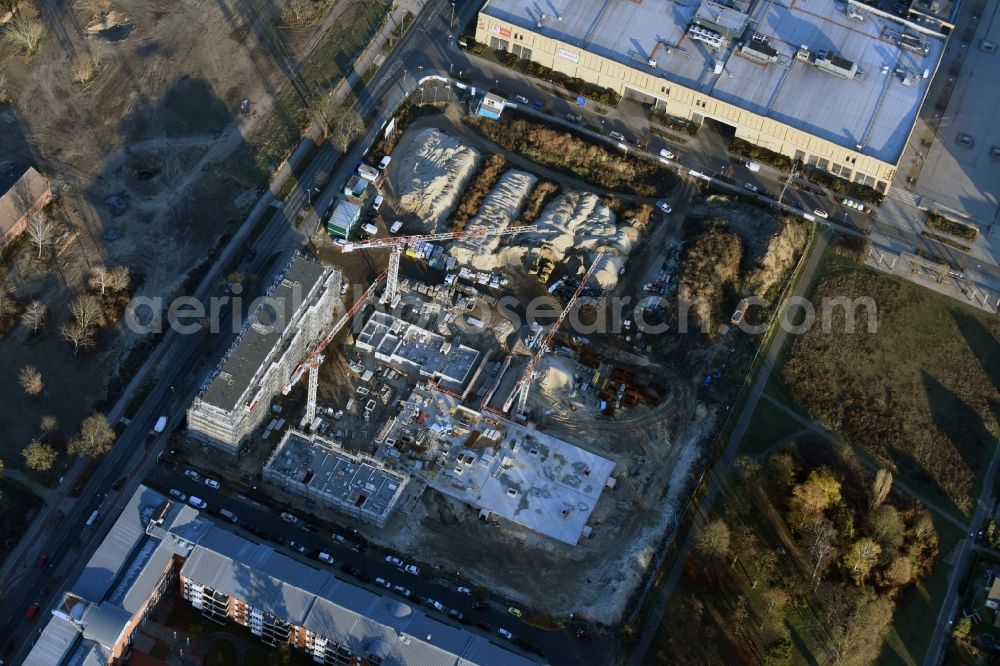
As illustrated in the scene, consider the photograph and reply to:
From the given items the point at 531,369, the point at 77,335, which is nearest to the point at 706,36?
the point at 531,369

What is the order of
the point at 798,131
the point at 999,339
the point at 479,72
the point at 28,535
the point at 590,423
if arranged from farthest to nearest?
1. the point at 479,72
2. the point at 798,131
3. the point at 999,339
4. the point at 590,423
5. the point at 28,535

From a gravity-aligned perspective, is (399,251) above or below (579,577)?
above

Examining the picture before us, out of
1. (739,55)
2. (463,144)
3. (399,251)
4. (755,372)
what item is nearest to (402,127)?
(463,144)

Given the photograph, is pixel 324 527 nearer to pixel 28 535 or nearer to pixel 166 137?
pixel 28 535

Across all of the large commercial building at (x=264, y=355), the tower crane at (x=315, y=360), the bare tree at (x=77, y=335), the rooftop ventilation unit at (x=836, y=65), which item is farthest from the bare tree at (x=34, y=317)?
the rooftop ventilation unit at (x=836, y=65)

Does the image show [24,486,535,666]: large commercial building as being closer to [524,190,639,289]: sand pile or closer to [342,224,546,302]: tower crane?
[342,224,546,302]: tower crane

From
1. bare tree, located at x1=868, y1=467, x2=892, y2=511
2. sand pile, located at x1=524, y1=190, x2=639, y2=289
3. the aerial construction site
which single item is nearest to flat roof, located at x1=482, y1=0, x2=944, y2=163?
the aerial construction site

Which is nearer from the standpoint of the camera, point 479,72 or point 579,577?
point 579,577

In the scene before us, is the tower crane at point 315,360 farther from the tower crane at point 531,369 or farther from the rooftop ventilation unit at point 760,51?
the rooftop ventilation unit at point 760,51
